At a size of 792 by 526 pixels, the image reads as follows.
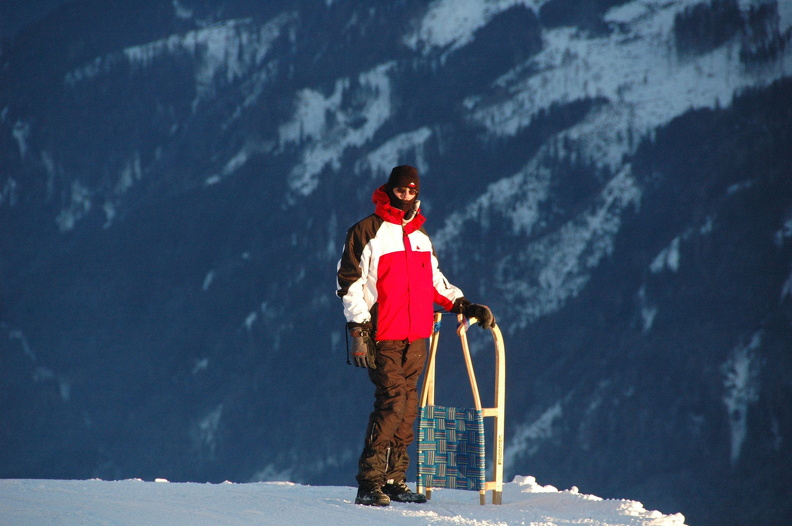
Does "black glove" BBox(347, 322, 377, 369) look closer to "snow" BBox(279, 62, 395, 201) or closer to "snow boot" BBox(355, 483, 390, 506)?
"snow boot" BBox(355, 483, 390, 506)

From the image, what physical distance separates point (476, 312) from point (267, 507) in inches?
36.6

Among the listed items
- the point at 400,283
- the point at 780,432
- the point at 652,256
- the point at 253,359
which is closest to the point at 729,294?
the point at 652,256

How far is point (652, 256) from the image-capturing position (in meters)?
14.8

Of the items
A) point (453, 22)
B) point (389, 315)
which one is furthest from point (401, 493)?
point (453, 22)

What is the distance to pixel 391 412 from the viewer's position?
2783 mm

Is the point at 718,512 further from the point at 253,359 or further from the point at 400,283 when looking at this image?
the point at 400,283

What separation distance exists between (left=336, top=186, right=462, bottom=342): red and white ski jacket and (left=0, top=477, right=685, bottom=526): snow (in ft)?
1.89

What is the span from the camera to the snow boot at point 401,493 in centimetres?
288

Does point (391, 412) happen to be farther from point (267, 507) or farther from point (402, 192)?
point (402, 192)

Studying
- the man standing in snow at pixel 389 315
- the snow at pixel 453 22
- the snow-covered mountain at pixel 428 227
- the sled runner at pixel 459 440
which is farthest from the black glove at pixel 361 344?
the snow at pixel 453 22

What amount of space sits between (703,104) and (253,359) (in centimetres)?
891

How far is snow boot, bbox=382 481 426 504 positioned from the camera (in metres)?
2.88

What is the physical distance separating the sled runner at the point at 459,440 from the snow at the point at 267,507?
0.08m

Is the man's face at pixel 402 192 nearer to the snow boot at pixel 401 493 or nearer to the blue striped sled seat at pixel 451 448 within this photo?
the blue striped sled seat at pixel 451 448
